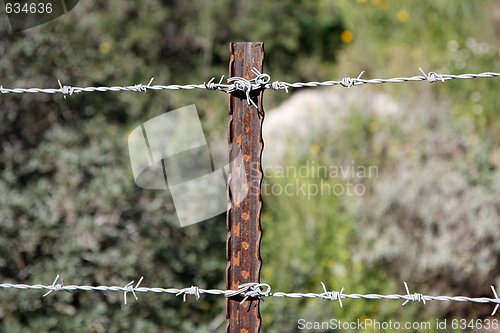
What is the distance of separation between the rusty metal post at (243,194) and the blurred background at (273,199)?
158cm

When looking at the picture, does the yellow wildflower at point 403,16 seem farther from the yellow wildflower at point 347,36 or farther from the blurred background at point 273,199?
the blurred background at point 273,199

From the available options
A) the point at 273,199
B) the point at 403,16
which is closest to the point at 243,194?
the point at 273,199

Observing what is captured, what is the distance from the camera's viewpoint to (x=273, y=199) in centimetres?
464

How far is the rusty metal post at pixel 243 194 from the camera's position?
5.91 feet

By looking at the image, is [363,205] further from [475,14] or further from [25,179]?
[475,14]

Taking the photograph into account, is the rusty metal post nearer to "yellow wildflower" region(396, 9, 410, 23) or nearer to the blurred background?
the blurred background

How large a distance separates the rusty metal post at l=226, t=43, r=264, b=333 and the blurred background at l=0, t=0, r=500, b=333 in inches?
Result: 62.2

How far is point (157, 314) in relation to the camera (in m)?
3.48

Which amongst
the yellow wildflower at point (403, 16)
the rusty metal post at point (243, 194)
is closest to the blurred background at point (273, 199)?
the yellow wildflower at point (403, 16)

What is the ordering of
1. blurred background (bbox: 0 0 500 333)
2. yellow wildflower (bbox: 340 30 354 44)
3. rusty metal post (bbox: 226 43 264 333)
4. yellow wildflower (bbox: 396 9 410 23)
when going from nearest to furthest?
1. rusty metal post (bbox: 226 43 264 333)
2. blurred background (bbox: 0 0 500 333)
3. yellow wildflower (bbox: 396 9 410 23)
4. yellow wildflower (bbox: 340 30 354 44)

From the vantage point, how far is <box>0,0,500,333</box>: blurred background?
3354 millimetres

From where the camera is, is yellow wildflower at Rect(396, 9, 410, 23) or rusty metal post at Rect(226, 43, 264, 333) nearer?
rusty metal post at Rect(226, 43, 264, 333)

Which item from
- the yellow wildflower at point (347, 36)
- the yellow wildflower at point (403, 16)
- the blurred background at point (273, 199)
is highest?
the yellow wildflower at point (403, 16)

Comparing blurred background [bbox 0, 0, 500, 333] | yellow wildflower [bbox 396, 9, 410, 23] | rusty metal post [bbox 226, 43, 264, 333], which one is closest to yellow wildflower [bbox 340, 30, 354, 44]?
yellow wildflower [bbox 396, 9, 410, 23]
